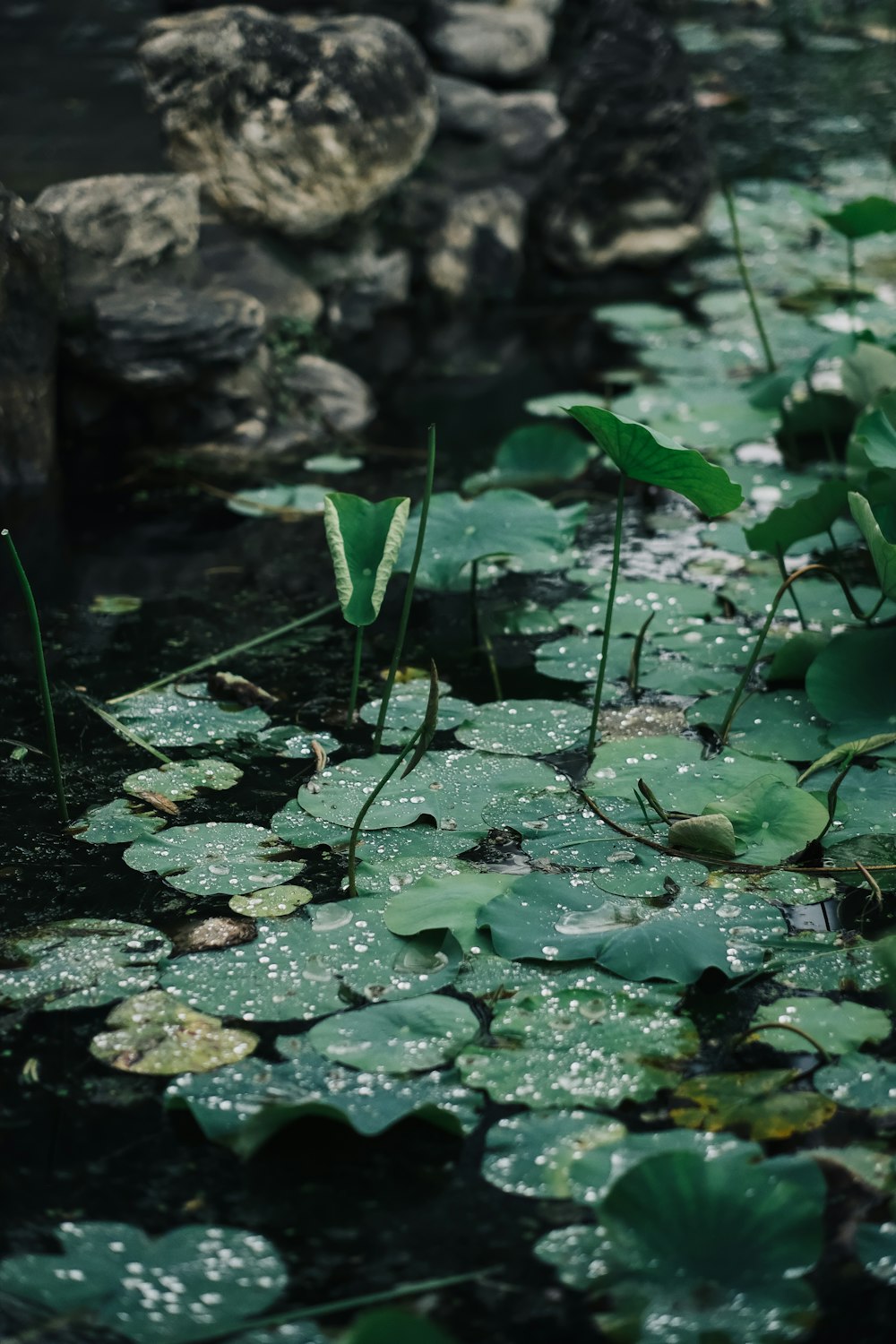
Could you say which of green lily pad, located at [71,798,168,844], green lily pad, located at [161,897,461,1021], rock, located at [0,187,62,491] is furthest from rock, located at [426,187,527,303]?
green lily pad, located at [161,897,461,1021]

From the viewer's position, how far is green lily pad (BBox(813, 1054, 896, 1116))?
1.13 meters

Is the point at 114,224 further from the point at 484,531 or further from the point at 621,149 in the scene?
the point at 621,149

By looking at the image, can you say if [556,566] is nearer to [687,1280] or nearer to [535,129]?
[687,1280]

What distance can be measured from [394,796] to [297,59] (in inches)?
88.4

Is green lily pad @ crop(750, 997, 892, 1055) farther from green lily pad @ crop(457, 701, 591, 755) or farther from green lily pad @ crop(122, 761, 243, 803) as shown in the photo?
green lily pad @ crop(122, 761, 243, 803)

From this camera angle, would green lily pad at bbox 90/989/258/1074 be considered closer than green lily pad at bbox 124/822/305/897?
Yes

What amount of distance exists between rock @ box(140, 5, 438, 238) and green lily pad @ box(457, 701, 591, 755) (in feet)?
6.18

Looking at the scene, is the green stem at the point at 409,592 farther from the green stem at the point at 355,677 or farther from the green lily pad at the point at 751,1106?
the green lily pad at the point at 751,1106

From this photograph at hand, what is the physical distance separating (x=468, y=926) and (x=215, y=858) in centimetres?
32

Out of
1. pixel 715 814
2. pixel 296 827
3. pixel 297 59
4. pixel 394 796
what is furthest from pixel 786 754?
pixel 297 59

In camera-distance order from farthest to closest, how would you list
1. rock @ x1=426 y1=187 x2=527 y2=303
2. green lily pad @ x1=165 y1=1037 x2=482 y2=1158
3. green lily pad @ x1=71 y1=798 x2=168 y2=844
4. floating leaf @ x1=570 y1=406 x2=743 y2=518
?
rock @ x1=426 y1=187 x2=527 y2=303, green lily pad @ x1=71 y1=798 x2=168 y2=844, floating leaf @ x1=570 y1=406 x2=743 y2=518, green lily pad @ x1=165 y1=1037 x2=482 y2=1158

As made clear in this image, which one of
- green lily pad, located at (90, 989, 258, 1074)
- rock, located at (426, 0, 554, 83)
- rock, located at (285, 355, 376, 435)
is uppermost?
rock, located at (426, 0, 554, 83)

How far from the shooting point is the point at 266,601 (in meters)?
2.27

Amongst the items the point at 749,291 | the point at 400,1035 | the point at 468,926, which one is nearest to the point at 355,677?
the point at 468,926
